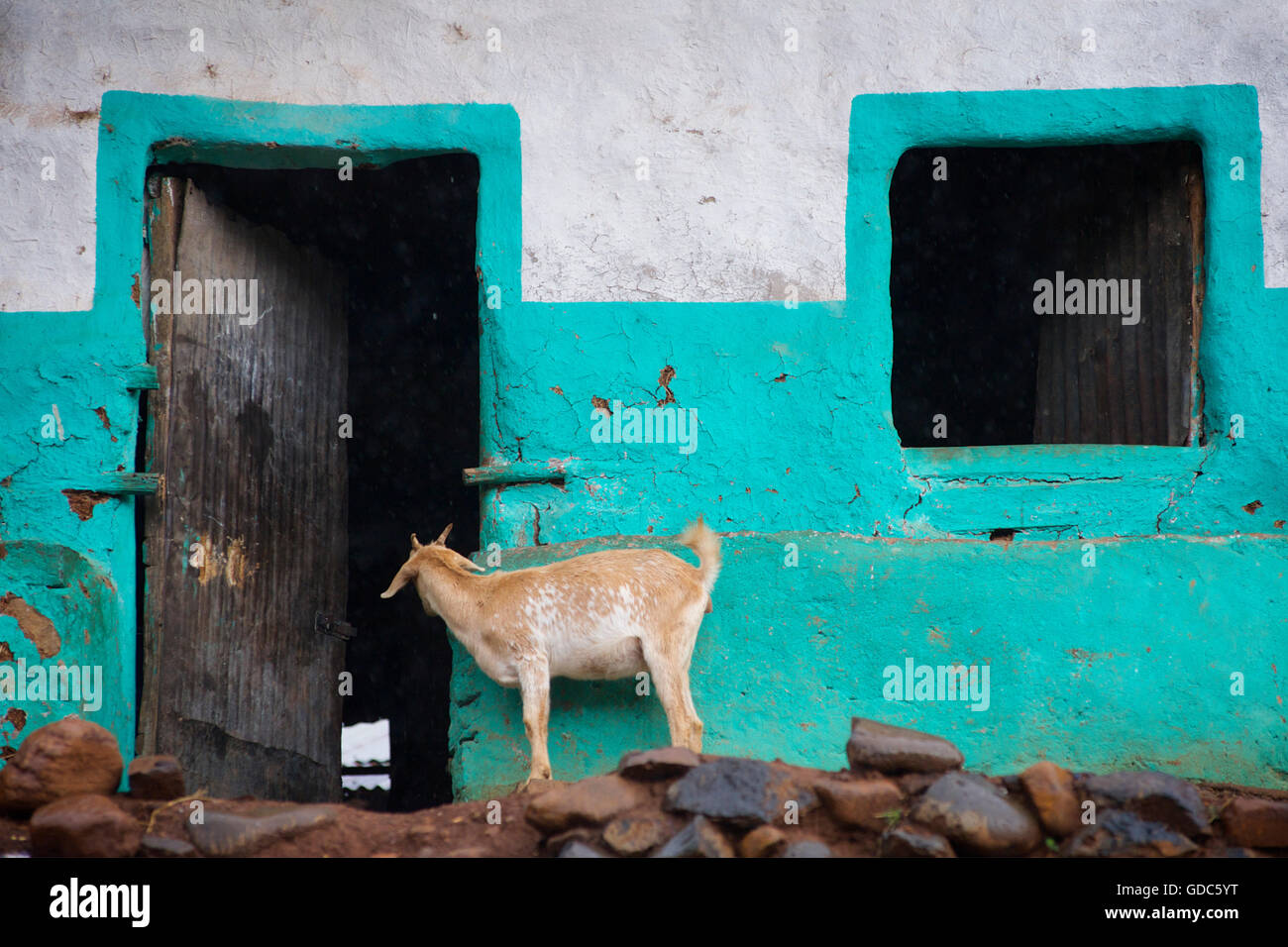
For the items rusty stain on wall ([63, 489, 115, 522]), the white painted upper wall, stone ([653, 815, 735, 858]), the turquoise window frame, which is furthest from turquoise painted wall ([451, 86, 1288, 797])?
rusty stain on wall ([63, 489, 115, 522])

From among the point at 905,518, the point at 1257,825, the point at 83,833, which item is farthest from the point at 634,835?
the point at 905,518

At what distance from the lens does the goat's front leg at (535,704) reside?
4.61 meters

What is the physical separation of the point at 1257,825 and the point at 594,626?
2.37 meters

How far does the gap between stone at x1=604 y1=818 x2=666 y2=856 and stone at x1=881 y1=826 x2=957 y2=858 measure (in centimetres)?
67

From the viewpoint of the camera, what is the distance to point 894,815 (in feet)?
11.6

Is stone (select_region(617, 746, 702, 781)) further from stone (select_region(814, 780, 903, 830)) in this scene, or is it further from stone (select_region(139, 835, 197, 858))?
stone (select_region(139, 835, 197, 858))

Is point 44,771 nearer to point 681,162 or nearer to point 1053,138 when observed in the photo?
point 681,162

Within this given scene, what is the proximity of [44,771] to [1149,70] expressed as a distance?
537 cm

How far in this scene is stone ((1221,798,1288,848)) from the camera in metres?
3.50

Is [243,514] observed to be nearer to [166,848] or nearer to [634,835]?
[166,848]

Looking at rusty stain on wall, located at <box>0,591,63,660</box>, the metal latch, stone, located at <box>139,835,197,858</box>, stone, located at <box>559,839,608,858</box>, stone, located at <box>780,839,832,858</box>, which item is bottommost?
stone, located at <box>139,835,197,858</box>

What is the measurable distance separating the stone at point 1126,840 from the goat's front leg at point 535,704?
2.02 metres
